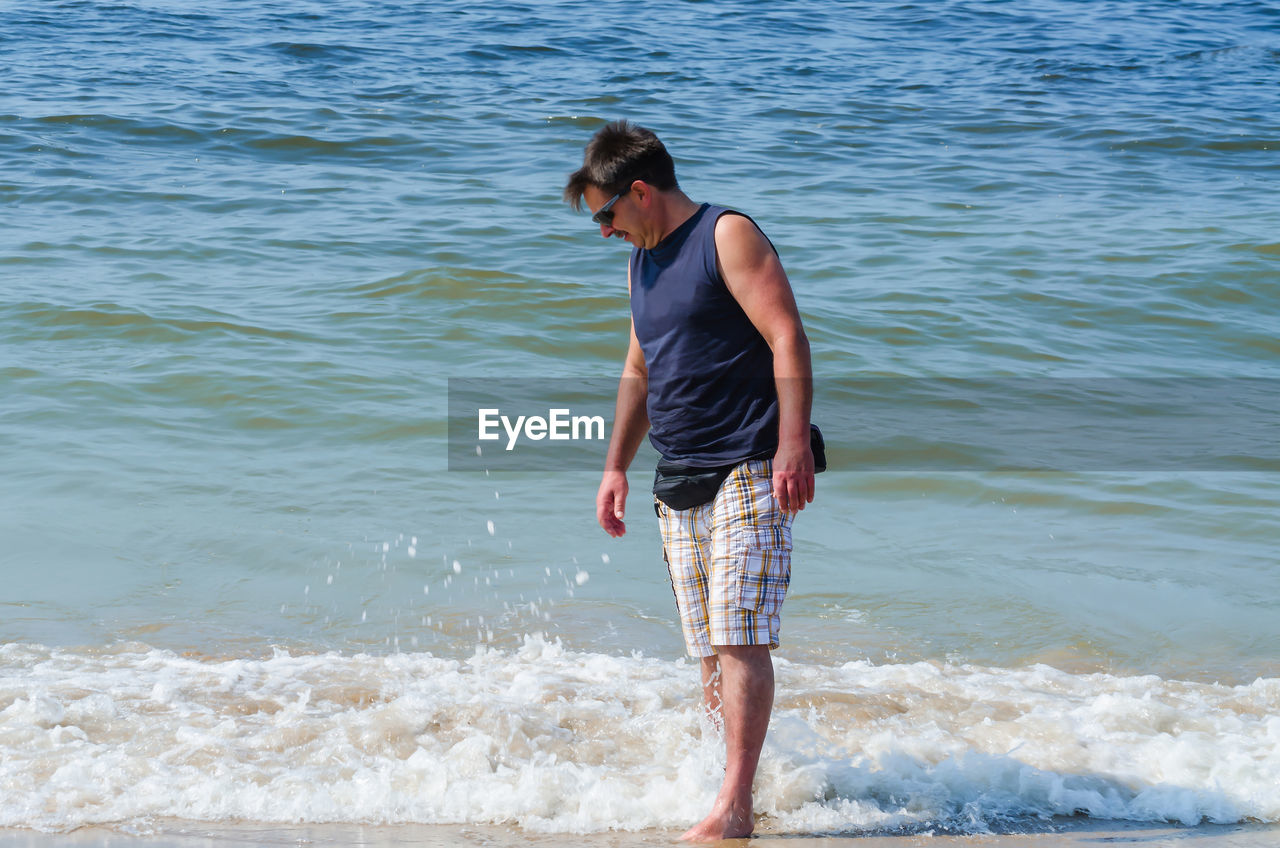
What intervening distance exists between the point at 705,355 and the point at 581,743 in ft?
4.69

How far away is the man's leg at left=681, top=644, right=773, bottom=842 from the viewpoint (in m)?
3.32

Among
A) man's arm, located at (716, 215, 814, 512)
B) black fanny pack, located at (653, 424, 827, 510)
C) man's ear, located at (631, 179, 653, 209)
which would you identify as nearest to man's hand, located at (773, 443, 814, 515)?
man's arm, located at (716, 215, 814, 512)

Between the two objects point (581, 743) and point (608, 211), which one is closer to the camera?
point (608, 211)

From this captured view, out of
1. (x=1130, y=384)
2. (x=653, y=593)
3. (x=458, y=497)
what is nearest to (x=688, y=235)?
(x=653, y=593)

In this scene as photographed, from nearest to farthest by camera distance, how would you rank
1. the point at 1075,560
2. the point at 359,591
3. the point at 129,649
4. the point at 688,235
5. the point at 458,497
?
the point at 688,235 < the point at 129,649 < the point at 359,591 < the point at 1075,560 < the point at 458,497

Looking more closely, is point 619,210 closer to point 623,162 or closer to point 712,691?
point 623,162

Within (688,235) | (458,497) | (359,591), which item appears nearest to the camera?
(688,235)

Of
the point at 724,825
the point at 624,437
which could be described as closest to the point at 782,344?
the point at 624,437

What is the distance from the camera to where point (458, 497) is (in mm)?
6617

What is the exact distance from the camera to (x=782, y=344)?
125 inches

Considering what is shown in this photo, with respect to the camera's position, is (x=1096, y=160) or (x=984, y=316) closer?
(x=984, y=316)

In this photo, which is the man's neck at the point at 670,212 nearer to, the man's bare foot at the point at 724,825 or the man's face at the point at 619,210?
the man's face at the point at 619,210

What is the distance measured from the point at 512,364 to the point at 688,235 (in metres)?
5.73

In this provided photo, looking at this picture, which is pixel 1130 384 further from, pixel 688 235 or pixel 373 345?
pixel 688 235
